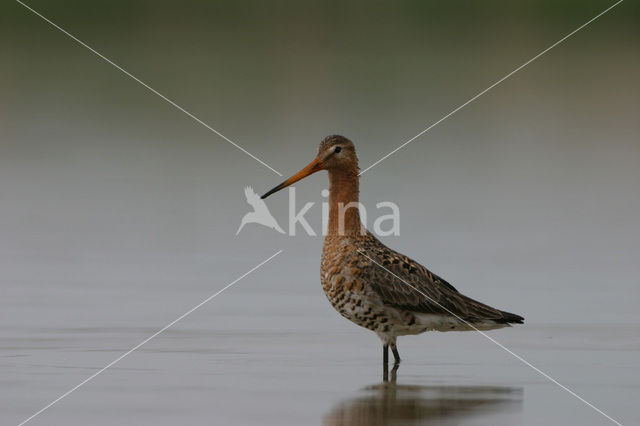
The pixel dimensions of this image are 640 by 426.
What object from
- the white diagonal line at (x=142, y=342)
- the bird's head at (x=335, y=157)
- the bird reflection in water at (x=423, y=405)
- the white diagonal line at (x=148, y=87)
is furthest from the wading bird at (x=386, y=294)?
the white diagonal line at (x=148, y=87)

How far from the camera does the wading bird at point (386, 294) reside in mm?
10805

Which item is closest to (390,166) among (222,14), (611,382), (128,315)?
(128,315)

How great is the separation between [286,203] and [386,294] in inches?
283

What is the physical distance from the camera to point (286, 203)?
17.9m

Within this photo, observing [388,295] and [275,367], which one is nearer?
[275,367]

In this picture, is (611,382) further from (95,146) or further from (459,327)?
(95,146)

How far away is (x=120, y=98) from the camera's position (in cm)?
2930

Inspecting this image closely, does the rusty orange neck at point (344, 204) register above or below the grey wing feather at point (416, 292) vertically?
above

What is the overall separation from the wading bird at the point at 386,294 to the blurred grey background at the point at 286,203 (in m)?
0.30

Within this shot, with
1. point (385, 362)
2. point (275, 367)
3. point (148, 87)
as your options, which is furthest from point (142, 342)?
point (148, 87)

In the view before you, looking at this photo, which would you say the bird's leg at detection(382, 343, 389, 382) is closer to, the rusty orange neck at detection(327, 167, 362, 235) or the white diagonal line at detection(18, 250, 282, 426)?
the rusty orange neck at detection(327, 167, 362, 235)

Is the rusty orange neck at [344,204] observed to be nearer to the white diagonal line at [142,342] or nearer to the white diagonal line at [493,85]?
the white diagonal line at [142,342]

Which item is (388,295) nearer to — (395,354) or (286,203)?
(395,354)

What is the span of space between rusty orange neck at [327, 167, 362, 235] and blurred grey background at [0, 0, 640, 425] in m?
0.96
